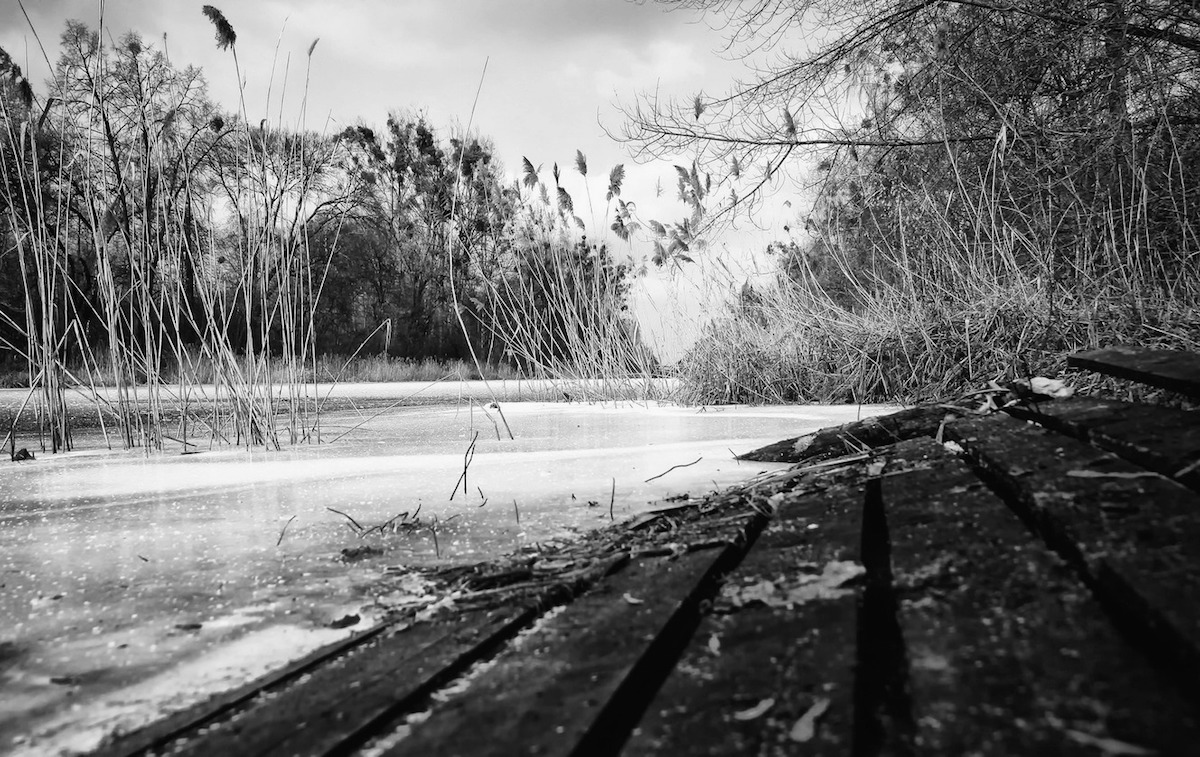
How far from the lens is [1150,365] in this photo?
1.00m

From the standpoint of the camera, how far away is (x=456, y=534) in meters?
1.17

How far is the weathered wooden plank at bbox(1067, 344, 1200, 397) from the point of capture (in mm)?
880

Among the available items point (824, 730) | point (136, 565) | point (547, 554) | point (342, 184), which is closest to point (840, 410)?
point (547, 554)

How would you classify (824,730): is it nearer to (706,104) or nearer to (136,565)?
(136,565)

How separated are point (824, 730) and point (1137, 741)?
140 millimetres

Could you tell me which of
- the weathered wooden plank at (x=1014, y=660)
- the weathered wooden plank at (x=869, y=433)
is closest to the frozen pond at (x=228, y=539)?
the weathered wooden plank at (x=869, y=433)

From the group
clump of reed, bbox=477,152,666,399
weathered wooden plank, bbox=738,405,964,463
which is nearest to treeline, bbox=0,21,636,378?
clump of reed, bbox=477,152,666,399

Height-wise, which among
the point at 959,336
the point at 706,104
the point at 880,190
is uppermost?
the point at 706,104

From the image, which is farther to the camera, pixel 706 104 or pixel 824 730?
pixel 706 104

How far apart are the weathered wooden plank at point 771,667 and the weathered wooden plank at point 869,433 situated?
0.92m

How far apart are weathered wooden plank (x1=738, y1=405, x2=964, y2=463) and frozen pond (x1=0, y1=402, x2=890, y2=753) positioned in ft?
0.43

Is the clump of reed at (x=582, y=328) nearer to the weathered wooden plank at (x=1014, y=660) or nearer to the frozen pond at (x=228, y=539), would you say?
the frozen pond at (x=228, y=539)

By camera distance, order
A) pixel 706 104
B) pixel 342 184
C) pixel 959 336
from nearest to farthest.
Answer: pixel 959 336 < pixel 706 104 < pixel 342 184

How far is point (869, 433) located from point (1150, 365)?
0.66 m
